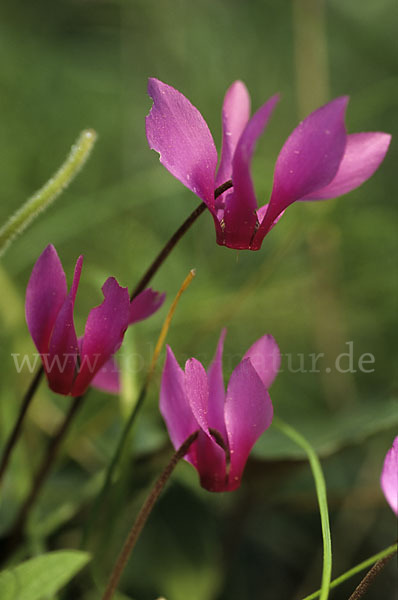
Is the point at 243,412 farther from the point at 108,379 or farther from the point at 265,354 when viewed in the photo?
the point at 108,379

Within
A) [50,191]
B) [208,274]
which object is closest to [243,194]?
[50,191]

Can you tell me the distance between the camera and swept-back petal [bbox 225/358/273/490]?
12.9 inches

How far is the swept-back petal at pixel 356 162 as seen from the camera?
34 cm

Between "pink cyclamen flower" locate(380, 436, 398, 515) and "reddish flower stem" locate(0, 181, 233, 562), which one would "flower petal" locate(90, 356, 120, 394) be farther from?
"pink cyclamen flower" locate(380, 436, 398, 515)

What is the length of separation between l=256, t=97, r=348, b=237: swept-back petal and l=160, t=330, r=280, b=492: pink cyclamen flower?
0.08 meters

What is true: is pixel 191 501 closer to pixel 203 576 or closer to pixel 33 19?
pixel 203 576

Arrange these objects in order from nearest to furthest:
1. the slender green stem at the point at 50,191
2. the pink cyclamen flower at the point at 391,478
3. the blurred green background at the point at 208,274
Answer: the pink cyclamen flower at the point at 391,478 < the slender green stem at the point at 50,191 < the blurred green background at the point at 208,274

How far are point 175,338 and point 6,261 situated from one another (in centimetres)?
32

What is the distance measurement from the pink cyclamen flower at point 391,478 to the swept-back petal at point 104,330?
0.13m

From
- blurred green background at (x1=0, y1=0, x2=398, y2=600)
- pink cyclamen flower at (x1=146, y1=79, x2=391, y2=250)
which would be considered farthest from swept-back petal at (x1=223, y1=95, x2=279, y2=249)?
blurred green background at (x1=0, y1=0, x2=398, y2=600)

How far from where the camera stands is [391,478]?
0.30m

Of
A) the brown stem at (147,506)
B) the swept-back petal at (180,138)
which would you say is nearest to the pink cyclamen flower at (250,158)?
the swept-back petal at (180,138)

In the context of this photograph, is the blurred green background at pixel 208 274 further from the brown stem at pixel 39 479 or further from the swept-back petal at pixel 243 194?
the swept-back petal at pixel 243 194

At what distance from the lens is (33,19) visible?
161 centimetres
